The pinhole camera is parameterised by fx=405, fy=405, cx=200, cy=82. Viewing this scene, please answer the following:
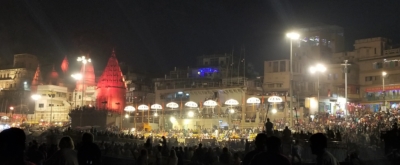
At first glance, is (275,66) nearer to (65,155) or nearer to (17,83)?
(65,155)

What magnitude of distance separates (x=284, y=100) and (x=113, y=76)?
95.1 ft

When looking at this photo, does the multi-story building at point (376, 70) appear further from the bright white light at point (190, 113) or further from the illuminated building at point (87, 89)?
the illuminated building at point (87, 89)

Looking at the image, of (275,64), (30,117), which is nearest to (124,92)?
(30,117)

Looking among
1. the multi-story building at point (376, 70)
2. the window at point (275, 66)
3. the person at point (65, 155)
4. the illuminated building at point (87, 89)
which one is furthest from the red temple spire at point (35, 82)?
the person at point (65, 155)

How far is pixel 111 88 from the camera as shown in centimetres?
6212

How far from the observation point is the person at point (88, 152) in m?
7.65

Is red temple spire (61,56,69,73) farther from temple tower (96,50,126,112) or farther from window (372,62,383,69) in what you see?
window (372,62,383,69)

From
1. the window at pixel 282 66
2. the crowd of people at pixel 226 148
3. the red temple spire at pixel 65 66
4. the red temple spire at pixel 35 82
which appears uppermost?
the red temple spire at pixel 65 66

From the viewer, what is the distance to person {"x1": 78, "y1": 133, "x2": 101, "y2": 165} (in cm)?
765

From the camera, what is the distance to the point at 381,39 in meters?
53.8

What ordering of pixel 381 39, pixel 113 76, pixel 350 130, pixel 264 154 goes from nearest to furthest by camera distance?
1. pixel 264 154
2. pixel 350 130
3. pixel 381 39
4. pixel 113 76

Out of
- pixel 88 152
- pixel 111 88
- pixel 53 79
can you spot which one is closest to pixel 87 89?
pixel 111 88

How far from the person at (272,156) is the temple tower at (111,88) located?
57881 mm

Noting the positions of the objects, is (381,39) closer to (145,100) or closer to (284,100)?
(284,100)
